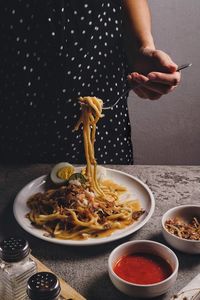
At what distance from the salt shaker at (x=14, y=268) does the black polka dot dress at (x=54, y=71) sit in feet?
2.85

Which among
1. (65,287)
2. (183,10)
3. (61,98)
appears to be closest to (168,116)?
(183,10)

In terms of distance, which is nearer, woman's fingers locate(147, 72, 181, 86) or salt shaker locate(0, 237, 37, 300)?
salt shaker locate(0, 237, 37, 300)

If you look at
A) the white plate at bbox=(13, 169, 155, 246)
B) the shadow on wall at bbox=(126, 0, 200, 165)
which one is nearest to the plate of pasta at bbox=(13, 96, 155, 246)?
the white plate at bbox=(13, 169, 155, 246)

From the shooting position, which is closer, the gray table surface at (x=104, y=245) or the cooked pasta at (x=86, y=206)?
the gray table surface at (x=104, y=245)

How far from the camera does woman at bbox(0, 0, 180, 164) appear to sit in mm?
2162

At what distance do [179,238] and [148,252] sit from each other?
11 centimetres

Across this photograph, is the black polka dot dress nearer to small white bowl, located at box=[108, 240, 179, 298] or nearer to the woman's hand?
the woman's hand

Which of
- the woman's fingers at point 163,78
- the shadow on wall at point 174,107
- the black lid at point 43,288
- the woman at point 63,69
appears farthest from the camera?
the shadow on wall at point 174,107

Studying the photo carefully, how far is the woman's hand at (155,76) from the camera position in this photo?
1999 millimetres

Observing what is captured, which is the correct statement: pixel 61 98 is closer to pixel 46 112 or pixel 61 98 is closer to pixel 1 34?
pixel 46 112

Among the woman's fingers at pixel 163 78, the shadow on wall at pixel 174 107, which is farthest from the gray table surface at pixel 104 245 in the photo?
the shadow on wall at pixel 174 107

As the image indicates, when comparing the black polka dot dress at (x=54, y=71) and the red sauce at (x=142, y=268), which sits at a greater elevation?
the black polka dot dress at (x=54, y=71)

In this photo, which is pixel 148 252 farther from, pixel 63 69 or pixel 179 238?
pixel 63 69

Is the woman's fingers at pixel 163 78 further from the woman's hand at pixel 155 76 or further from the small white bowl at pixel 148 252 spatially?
the small white bowl at pixel 148 252
